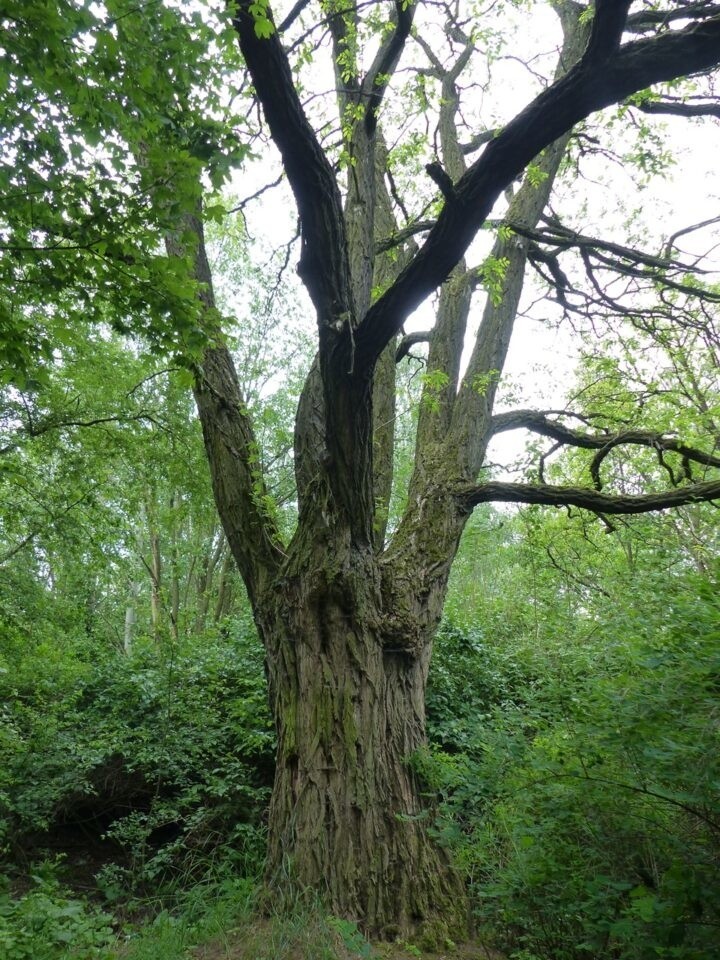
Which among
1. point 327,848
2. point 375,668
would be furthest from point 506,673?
point 327,848

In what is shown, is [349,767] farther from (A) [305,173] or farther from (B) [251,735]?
(A) [305,173]

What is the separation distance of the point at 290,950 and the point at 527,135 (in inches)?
166

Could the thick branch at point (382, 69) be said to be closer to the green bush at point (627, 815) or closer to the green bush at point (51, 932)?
the green bush at point (627, 815)

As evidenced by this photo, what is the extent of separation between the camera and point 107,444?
8516 millimetres

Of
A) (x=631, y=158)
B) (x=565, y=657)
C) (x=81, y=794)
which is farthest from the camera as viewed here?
(x=81, y=794)

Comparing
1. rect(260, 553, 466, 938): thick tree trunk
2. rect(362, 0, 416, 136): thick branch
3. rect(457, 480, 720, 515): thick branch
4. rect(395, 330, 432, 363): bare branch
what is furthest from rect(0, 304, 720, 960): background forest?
rect(362, 0, 416, 136): thick branch

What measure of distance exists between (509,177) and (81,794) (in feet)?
24.3

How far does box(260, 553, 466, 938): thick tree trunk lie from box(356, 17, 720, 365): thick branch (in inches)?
75.5

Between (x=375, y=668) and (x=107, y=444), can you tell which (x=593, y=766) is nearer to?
(x=375, y=668)

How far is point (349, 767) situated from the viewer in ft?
14.3

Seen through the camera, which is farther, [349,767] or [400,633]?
[400,633]

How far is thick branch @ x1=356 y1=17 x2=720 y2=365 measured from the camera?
2.99 metres

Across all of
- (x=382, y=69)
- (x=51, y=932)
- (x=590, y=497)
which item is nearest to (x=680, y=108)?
(x=382, y=69)

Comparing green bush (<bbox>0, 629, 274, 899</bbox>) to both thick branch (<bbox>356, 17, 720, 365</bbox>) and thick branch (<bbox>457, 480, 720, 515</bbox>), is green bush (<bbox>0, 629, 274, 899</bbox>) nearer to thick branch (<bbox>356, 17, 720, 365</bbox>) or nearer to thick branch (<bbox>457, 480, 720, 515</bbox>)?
thick branch (<bbox>457, 480, 720, 515</bbox>)
